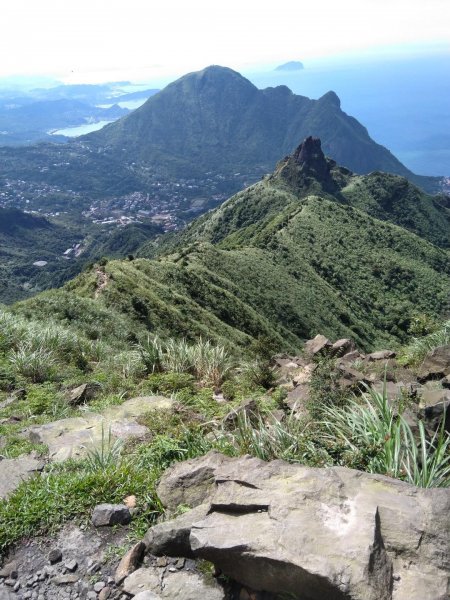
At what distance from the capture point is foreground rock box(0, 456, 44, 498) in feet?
17.3

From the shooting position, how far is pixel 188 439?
5.79m

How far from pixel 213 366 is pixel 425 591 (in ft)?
24.6

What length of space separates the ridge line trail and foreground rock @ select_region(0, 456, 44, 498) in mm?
21828

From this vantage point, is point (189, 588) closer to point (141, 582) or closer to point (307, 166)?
point (141, 582)

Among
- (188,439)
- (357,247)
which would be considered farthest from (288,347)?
(357,247)

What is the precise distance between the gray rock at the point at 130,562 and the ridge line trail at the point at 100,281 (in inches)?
948

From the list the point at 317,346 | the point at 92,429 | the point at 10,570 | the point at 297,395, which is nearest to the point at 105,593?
the point at 10,570

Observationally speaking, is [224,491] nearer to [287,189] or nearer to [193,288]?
[193,288]

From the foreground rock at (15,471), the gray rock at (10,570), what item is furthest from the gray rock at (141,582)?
the foreground rock at (15,471)

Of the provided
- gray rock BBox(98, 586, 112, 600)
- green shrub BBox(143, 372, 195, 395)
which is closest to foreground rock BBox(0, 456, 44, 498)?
gray rock BBox(98, 586, 112, 600)

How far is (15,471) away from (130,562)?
2.43 metres

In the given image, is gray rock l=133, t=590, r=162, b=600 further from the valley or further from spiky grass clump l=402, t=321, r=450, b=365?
spiky grass clump l=402, t=321, r=450, b=365

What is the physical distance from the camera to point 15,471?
5.65 metres

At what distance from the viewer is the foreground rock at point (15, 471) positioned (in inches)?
208
